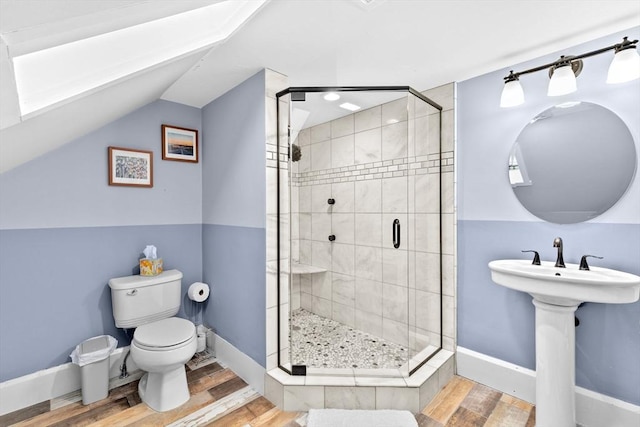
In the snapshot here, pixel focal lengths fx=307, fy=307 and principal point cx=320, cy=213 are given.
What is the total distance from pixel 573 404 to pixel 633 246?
90 centimetres

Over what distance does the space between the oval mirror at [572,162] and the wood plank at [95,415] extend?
295 centimetres

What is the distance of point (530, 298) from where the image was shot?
6.54ft

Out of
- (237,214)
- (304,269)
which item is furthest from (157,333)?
(304,269)

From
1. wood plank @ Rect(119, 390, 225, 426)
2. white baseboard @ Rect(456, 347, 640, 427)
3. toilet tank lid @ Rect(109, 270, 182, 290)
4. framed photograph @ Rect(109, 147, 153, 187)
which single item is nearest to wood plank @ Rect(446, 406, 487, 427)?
white baseboard @ Rect(456, 347, 640, 427)

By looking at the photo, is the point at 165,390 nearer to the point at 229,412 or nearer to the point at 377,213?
the point at 229,412

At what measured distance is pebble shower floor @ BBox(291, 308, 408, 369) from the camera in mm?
2178

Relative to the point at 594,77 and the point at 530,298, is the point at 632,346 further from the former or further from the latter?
the point at 594,77

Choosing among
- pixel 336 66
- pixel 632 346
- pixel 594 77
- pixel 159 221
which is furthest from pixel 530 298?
pixel 159 221

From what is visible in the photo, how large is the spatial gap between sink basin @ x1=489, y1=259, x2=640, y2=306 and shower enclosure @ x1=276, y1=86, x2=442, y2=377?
695 millimetres

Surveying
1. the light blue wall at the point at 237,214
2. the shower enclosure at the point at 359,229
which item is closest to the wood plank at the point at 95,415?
the light blue wall at the point at 237,214

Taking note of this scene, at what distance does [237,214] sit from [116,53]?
1311mm

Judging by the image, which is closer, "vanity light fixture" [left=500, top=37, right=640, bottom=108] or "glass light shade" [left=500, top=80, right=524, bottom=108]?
"vanity light fixture" [left=500, top=37, right=640, bottom=108]

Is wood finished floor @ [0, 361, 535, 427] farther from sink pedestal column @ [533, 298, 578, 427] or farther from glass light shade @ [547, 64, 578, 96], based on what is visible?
glass light shade @ [547, 64, 578, 96]

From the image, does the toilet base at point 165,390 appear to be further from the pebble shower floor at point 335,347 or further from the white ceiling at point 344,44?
the white ceiling at point 344,44
